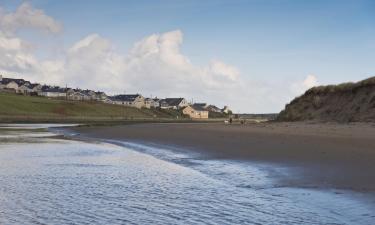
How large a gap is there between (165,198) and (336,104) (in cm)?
3142

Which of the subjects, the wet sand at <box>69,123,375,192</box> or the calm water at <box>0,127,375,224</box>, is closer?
the calm water at <box>0,127,375,224</box>

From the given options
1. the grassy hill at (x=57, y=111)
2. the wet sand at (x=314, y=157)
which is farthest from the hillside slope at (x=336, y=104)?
the grassy hill at (x=57, y=111)

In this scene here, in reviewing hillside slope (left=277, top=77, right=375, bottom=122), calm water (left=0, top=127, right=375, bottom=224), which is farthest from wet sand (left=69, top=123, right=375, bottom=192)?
hillside slope (left=277, top=77, right=375, bottom=122)

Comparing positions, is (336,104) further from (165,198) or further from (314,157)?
(165,198)

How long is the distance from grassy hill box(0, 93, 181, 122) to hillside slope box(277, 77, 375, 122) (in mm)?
70173

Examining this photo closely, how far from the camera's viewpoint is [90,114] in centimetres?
14338

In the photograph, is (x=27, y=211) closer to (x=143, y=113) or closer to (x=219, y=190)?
(x=219, y=190)

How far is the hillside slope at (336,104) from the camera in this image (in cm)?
3516

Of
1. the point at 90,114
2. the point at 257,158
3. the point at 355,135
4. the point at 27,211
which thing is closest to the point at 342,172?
Result: the point at 257,158

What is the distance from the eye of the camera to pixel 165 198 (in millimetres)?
A: 11219

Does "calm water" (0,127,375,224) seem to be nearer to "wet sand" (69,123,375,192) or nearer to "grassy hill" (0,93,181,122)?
"wet sand" (69,123,375,192)

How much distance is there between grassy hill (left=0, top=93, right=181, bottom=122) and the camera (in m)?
115

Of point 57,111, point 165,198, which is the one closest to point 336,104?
point 165,198

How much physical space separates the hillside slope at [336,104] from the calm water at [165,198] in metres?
20.7
